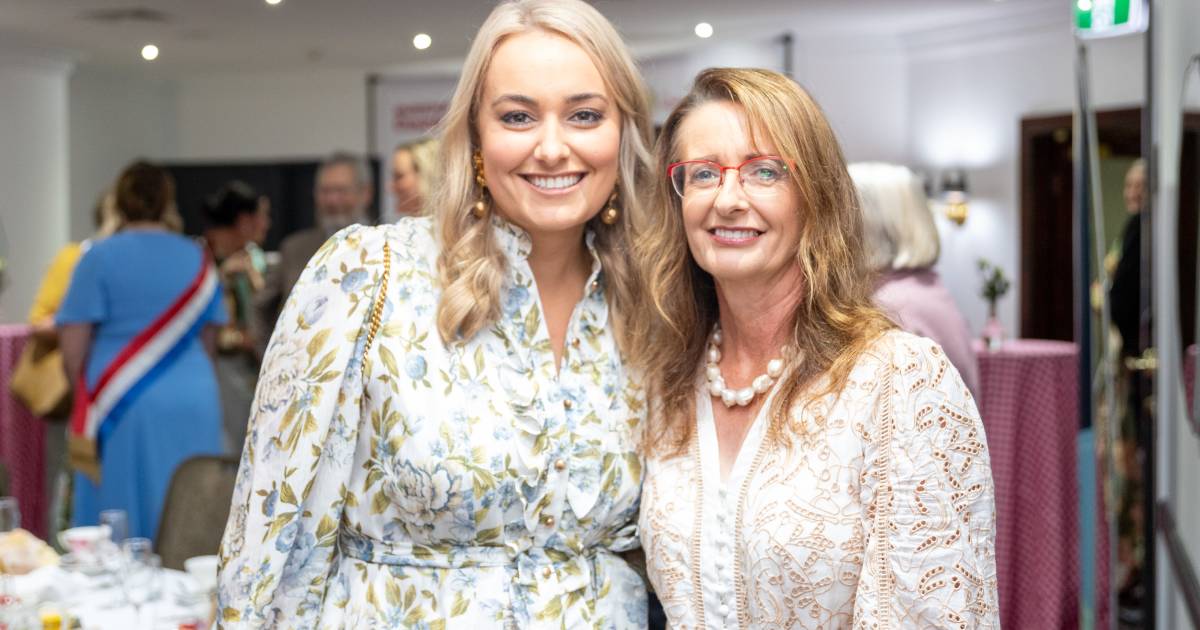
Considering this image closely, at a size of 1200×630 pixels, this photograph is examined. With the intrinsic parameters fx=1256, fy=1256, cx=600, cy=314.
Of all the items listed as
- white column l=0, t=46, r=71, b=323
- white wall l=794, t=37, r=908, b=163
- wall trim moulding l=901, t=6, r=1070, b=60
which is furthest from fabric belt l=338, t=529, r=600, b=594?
white column l=0, t=46, r=71, b=323

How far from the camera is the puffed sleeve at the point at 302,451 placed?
5.76ft

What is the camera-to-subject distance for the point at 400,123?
10.3 meters

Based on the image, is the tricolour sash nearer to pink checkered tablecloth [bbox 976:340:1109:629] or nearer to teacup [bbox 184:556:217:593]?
teacup [bbox 184:556:217:593]

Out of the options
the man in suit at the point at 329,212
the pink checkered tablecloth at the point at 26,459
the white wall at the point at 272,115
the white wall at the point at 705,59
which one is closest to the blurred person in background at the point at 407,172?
the man in suit at the point at 329,212

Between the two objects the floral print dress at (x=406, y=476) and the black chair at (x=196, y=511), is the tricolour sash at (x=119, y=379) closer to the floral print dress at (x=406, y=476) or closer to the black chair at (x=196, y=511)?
the black chair at (x=196, y=511)

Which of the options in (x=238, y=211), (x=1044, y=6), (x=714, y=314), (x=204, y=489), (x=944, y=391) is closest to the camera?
(x=944, y=391)

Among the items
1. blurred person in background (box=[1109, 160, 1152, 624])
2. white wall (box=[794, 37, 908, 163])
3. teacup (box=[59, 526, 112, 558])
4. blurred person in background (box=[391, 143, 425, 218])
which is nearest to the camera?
teacup (box=[59, 526, 112, 558])

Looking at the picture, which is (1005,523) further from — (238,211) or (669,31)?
(669,31)

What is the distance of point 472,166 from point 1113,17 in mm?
2580

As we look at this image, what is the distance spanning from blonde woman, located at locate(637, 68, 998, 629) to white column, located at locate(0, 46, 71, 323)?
9.31m

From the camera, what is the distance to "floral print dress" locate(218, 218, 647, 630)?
5.79 feet

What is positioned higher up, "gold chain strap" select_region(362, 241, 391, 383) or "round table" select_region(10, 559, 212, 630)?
"gold chain strap" select_region(362, 241, 391, 383)

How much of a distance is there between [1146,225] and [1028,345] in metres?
2.78

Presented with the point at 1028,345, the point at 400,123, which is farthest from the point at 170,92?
the point at 1028,345
